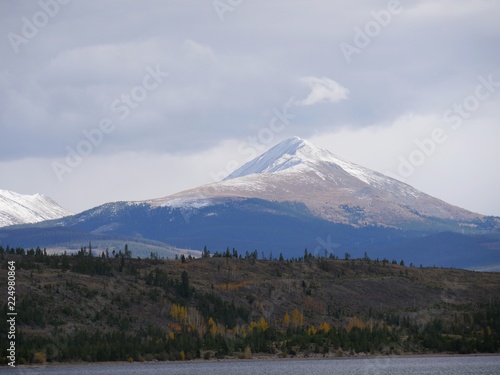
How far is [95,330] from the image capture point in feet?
590

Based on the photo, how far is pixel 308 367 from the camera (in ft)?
477

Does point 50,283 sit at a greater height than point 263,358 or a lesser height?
greater

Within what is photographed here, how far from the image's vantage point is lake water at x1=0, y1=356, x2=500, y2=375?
438 feet

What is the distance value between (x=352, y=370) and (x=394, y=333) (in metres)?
50.0

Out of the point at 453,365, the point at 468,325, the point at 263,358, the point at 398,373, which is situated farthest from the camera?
the point at 468,325

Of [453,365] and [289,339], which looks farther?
[289,339]

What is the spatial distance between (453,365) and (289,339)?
39.6 m

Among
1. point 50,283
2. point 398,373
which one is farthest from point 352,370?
point 50,283

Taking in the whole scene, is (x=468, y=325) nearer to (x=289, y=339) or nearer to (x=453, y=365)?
(x=289, y=339)

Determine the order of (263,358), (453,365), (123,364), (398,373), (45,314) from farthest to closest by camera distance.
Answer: (45,314) → (263,358) → (123,364) → (453,365) → (398,373)

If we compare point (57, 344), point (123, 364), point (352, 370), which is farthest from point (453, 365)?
point (57, 344)

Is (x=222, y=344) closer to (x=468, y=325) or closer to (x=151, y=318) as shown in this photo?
(x=151, y=318)

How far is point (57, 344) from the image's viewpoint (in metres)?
160

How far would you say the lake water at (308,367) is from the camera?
134m
